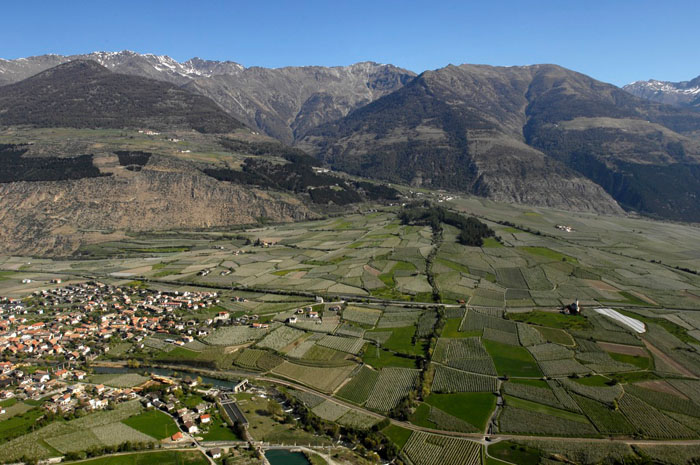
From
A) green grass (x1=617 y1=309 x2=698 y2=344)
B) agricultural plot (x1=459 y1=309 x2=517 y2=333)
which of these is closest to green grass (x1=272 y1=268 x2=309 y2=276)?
agricultural plot (x1=459 y1=309 x2=517 y2=333)

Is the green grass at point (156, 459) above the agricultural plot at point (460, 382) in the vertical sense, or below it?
below

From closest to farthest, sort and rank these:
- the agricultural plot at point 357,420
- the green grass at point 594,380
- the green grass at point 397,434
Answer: the green grass at point 397,434 < the agricultural plot at point 357,420 < the green grass at point 594,380

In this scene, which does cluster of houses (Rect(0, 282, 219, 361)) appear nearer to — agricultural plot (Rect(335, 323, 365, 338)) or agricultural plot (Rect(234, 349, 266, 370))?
agricultural plot (Rect(234, 349, 266, 370))

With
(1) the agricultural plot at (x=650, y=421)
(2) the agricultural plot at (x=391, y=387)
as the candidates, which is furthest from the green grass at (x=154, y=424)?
(1) the agricultural plot at (x=650, y=421)

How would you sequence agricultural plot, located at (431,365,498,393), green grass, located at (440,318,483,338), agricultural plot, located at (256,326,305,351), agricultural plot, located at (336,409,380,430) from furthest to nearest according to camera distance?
1. green grass, located at (440,318,483,338)
2. agricultural plot, located at (256,326,305,351)
3. agricultural plot, located at (431,365,498,393)
4. agricultural plot, located at (336,409,380,430)

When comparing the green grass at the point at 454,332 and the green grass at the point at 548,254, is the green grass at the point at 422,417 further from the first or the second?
the green grass at the point at 548,254

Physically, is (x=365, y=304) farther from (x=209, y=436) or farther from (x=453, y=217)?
(x=453, y=217)
